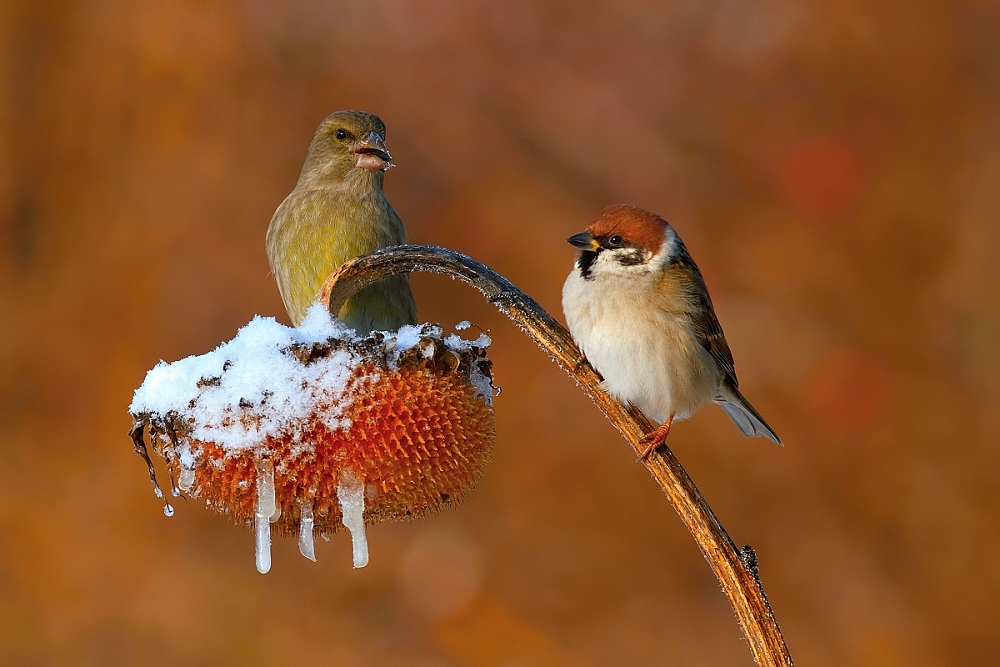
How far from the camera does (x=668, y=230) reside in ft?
9.08

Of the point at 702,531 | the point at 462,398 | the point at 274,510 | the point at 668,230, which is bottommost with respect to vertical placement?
the point at 702,531

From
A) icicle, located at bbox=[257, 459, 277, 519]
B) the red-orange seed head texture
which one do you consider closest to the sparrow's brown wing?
the red-orange seed head texture

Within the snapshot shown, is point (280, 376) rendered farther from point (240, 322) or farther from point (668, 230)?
point (240, 322)

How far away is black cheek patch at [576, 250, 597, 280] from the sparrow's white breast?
1cm

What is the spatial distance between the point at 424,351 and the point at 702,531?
2.10ft

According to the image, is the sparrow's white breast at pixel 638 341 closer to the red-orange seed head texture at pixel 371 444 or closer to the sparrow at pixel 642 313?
the sparrow at pixel 642 313

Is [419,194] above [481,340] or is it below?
above

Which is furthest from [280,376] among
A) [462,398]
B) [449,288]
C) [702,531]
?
[449,288]

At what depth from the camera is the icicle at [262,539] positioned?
5.97ft

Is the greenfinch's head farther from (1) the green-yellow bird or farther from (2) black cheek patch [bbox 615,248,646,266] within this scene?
(2) black cheek patch [bbox 615,248,646,266]

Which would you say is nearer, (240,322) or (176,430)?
(176,430)

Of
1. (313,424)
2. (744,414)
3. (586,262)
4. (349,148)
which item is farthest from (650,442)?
(349,148)

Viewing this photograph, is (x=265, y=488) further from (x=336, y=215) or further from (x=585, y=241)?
(x=336, y=215)

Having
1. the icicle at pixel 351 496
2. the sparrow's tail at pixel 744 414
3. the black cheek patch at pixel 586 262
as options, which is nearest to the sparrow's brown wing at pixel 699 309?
the sparrow's tail at pixel 744 414
